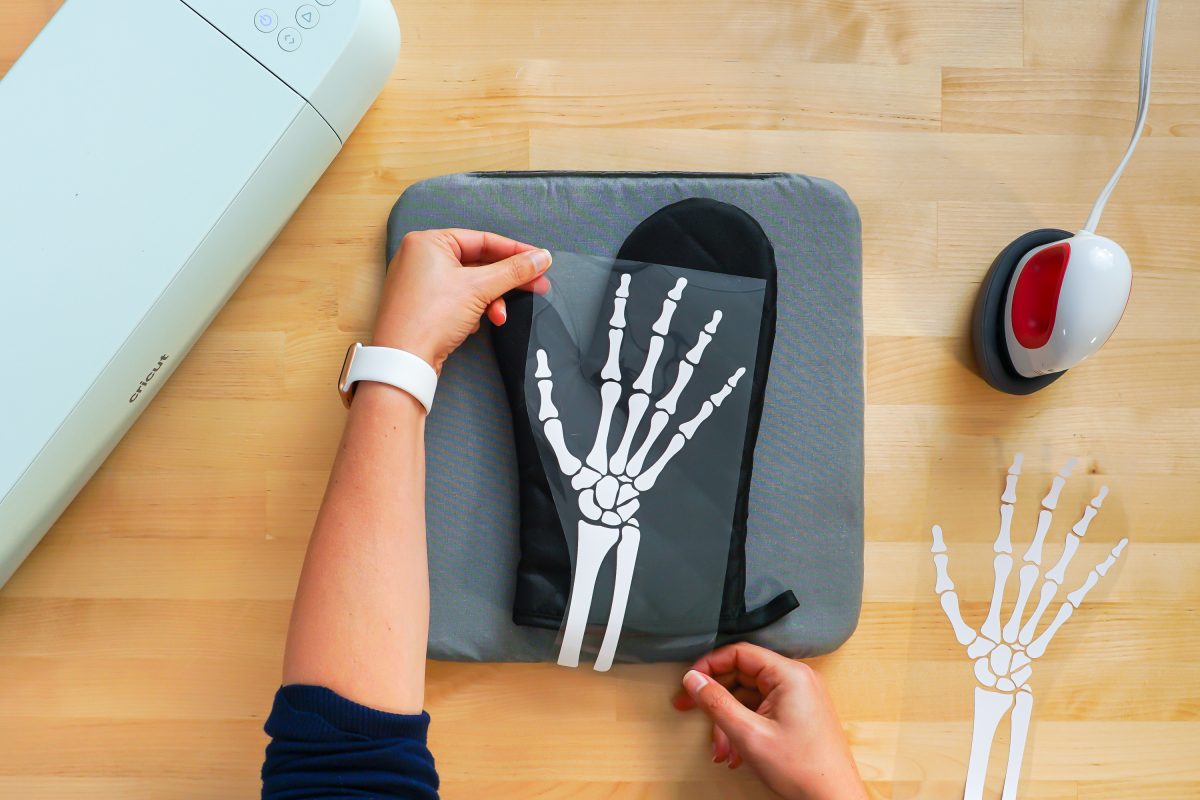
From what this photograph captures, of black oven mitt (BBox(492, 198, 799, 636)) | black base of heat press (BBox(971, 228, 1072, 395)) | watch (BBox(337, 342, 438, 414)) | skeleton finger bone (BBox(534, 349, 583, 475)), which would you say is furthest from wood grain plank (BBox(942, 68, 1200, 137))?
watch (BBox(337, 342, 438, 414))

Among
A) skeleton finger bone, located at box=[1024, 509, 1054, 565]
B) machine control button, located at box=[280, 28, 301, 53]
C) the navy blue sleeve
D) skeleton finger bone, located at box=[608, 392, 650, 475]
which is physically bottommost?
skeleton finger bone, located at box=[1024, 509, 1054, 565]

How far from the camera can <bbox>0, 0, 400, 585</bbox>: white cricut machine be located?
0.59 m

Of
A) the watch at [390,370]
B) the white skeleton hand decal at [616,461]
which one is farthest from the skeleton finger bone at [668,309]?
the watch at [390,370]

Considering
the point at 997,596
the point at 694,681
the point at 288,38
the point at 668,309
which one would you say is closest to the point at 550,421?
the point at 668,309

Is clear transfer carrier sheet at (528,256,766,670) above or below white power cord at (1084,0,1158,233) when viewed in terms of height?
below

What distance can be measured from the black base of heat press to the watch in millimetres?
540

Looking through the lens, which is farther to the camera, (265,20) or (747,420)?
(747,420)

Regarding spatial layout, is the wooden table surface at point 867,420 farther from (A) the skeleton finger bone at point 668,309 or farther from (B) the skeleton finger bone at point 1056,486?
(A) the skeleton finger bone at point 668,309

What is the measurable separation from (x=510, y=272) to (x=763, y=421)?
0.92 ft

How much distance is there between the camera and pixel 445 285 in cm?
66

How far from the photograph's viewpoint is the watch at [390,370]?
2.04 feet

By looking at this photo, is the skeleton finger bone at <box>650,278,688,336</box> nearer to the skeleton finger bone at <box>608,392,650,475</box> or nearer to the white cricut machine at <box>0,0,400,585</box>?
the skeleton finger bone at <box>608,392,650,475</box>

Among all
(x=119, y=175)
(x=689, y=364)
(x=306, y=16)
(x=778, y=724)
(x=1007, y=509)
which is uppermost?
(x=306, y=16)

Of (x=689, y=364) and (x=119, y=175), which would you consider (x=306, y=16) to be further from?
(x=689, y=364)
